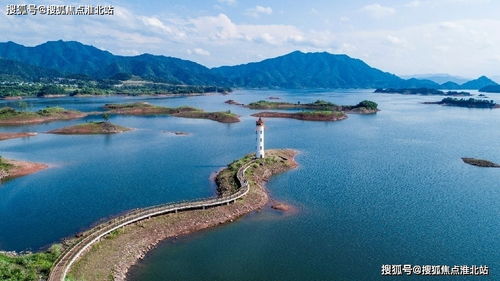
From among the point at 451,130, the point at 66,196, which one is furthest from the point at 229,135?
the point at 451,130

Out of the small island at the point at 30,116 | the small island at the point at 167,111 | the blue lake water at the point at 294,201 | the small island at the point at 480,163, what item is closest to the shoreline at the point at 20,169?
the blue lake water at the point at 294,201

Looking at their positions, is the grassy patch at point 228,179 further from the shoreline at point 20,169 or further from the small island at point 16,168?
the small island at point 16,168

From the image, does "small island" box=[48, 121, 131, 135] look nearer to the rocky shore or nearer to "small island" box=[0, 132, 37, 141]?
"small island" box=[0, 132, 37, 141]

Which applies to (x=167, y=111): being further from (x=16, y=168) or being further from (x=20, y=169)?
(x=16, y=168)

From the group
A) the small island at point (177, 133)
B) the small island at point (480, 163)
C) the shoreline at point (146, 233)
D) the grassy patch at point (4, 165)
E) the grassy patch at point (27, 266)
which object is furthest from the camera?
the small island at point (177, 133)

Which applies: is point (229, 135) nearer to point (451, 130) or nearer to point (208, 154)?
point (208, 154)

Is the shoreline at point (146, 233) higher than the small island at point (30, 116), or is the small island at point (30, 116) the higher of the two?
the small island at point (30, 116)

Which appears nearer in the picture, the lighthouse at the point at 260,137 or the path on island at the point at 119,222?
the path on island at the point at 119,222
